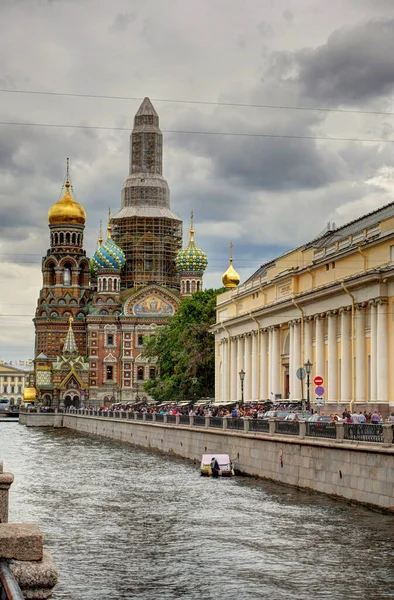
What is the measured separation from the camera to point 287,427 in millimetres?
40594

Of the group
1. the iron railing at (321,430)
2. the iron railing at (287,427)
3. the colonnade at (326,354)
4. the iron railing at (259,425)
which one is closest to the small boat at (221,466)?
the iron railing at (259,425)

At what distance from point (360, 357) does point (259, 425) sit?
11223 millimetres

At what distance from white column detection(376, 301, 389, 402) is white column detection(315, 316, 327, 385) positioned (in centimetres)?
972

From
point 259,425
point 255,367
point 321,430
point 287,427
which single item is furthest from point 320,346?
point 321,430

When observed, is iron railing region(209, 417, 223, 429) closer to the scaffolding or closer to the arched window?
the scaffolding

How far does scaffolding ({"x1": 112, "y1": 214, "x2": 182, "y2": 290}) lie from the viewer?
162 meters

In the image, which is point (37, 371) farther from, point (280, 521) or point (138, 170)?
point (280, 521)

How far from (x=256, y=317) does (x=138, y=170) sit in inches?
3608

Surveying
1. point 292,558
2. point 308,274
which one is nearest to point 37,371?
point 308,274

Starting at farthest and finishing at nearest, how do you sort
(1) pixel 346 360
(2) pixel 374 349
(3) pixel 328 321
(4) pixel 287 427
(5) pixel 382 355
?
(3) pixel 328 321 < (1) pixel 346 360 < (2) pixel 374 349 < (5) pixel 382 355 < (4) pixel 287 427

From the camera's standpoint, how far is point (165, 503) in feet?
115

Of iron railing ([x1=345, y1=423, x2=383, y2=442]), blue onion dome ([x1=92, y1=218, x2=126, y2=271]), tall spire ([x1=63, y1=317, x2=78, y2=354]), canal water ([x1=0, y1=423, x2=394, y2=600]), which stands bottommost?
canal water ([x1=0, y1=423, x2=394, y2=600])

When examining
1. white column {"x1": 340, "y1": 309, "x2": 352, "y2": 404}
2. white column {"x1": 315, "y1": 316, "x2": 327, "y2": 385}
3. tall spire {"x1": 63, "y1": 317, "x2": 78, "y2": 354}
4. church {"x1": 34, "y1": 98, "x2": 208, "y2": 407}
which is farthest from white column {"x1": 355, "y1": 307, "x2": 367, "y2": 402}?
tall spire {"x1": 63, "y1": 317, "x2": 78, "y2": 354}

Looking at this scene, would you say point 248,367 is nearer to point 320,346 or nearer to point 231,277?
point 320,346
